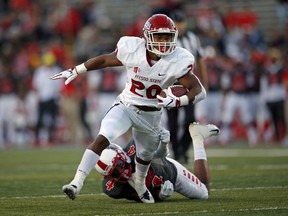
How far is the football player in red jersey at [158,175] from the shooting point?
6.46 meters

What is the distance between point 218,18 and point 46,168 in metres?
9.28

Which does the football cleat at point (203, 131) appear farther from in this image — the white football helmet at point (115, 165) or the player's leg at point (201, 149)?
the white football helmet at point (115, 165)

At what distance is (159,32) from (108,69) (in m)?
12.9

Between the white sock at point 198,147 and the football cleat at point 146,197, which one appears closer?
the football cleat at point 146,197

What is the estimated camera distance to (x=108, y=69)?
19.4m

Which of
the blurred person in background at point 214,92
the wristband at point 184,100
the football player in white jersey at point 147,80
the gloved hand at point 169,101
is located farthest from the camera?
the blurred person in background at point 214,92

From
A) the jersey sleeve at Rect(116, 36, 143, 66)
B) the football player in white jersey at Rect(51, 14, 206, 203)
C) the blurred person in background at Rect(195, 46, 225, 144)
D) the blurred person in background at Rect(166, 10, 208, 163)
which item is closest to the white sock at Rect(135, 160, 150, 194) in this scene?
the football player in white jersey at Rect(51, 14, 206, 203)

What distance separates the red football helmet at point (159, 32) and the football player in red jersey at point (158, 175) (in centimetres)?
84

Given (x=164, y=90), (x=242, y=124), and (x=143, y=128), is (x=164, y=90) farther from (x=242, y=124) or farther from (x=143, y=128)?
(x=242, y=124)

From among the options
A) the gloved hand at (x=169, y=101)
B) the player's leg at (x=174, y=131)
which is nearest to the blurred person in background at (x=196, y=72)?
the player's leg at (x=174, y=131)

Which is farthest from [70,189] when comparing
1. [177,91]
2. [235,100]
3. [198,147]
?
[235,100]

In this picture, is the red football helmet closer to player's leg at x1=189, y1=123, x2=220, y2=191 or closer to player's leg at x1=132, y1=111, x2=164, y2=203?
player's leg at x1=132, y1=111, x2=164, y2=203

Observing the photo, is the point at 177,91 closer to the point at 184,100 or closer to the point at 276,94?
the point at 184,100

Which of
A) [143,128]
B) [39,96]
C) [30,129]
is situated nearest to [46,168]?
[143,128]
